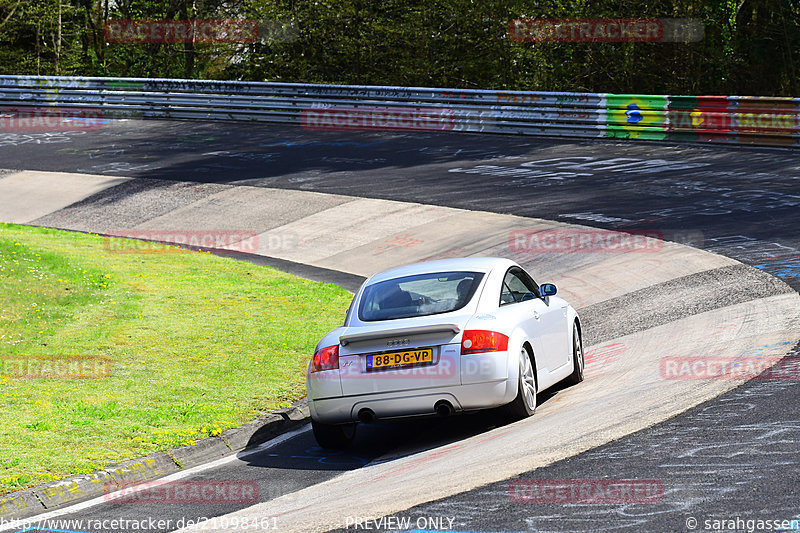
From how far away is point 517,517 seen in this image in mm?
5754

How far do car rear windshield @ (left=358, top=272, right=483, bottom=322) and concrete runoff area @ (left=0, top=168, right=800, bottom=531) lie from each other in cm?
115

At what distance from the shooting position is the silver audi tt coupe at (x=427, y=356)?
7.93 meters

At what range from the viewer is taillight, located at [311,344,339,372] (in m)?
8.21

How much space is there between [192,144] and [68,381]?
19789mm

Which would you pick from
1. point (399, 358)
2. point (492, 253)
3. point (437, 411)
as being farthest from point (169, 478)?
point (492, 253)

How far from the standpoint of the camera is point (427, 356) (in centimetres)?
798

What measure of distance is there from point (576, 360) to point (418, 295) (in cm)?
216

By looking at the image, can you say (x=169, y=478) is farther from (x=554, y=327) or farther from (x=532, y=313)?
→ (x=554, y=327)

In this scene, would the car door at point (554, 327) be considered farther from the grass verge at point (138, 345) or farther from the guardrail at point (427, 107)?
the guardrail at point (427, 107)

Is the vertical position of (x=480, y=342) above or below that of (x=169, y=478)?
above

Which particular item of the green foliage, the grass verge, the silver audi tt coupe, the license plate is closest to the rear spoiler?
the silver audi tt coupe

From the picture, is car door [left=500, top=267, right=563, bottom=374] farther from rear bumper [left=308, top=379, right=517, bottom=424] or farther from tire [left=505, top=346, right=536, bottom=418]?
rear bumper [left=308, top=379, right=517, bottom=424]

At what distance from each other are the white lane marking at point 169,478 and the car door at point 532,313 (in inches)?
89.0

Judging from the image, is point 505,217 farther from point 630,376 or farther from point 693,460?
point 693,460
